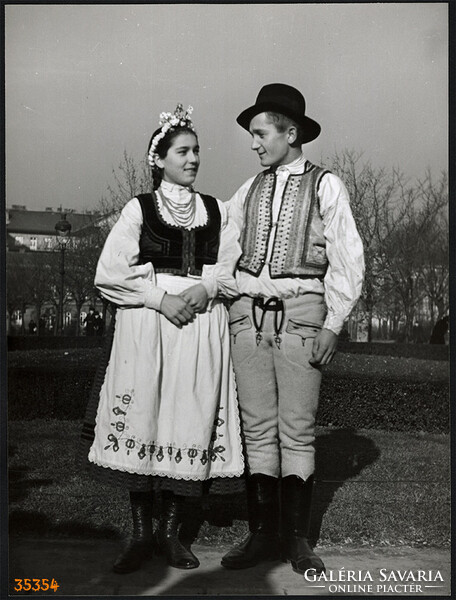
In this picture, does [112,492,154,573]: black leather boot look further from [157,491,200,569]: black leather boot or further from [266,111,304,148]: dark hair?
[266,111,304,148]: dark hair

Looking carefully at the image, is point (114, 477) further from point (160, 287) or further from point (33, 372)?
point (33, 372)

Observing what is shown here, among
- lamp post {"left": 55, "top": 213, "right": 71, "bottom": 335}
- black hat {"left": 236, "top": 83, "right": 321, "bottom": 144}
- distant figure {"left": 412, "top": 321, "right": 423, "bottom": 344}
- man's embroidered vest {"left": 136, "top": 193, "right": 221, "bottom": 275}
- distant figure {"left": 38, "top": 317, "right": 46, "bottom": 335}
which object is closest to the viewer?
man's embroidered vest {"left": 136, "top": 193, "right": 221, "bottom": 275}

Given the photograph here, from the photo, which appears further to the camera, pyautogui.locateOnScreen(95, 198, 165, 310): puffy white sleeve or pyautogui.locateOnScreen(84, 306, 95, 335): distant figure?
pyautogui.locateOnScreen(84, 306, 95, 335): distant figure

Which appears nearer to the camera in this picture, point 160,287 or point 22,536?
point 160,287

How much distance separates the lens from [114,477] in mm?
3955

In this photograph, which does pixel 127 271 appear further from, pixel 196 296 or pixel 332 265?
pixel 332 265

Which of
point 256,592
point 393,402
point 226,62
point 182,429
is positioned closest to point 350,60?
point 226,62

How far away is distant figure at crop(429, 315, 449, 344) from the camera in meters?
6.92

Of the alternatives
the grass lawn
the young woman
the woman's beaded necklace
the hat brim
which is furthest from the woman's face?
the grass lawn

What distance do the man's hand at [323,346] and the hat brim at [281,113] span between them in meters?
1.07

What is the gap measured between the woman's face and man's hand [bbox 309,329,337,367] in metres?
1.05

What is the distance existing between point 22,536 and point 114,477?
835 millimetres

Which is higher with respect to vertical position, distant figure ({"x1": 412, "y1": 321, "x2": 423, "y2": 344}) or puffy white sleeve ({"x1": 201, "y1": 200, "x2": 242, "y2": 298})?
puffy white sleeve ({"x1": 201, "y1": 200, "x2": 242, "y2": 298})

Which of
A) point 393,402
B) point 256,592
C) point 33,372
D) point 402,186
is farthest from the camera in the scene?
point 393,402
